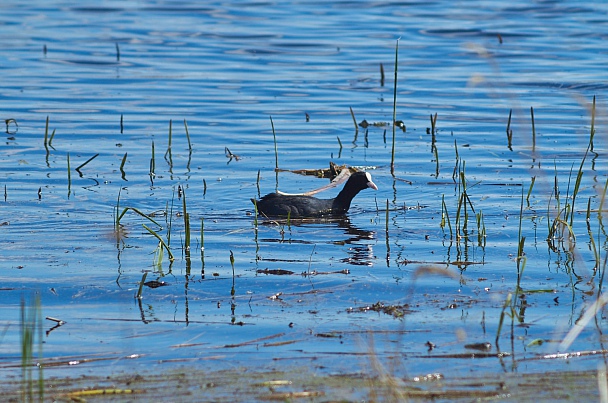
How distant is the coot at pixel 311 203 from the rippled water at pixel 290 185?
0.60 feet

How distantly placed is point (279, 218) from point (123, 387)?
4.86m

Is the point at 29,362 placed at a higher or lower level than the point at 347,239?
lower

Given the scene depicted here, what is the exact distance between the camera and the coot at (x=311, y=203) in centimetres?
984

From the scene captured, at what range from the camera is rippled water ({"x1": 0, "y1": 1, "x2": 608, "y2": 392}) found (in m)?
5.94

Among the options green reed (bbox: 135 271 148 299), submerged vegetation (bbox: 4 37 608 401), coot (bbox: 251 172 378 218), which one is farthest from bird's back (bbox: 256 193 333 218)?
green reed (bbox: 135 271 148 299)

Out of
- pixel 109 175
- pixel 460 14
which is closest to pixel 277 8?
pixel 460 14

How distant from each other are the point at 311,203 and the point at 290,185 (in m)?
1.35

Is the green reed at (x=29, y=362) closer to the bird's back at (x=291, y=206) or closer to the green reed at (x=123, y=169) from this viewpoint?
the bird's back at (x=291, y=206)

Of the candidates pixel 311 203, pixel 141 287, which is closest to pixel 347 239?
pixel 311 203

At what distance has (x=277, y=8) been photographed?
92.5ft

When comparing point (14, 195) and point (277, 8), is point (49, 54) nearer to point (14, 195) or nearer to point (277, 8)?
point (277, 8)

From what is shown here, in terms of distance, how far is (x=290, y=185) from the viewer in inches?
450

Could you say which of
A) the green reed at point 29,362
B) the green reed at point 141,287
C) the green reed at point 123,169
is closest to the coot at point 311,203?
the green reed at point 123,169

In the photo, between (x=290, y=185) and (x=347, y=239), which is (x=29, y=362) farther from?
(x=290, y=185)
